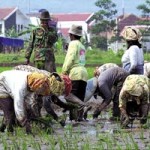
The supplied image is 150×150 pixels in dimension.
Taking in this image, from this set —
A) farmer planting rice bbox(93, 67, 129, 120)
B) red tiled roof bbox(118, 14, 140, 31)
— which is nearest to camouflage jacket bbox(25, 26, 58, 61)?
farmer planting rice bbox(93, 67, 129, 120)

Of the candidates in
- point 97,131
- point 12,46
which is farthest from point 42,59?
point 12,46

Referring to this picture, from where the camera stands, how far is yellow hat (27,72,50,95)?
864 cm

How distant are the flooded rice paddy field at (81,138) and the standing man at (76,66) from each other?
0.60 metres

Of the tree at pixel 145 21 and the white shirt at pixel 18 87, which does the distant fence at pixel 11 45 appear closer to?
the tree at pixel 145 21

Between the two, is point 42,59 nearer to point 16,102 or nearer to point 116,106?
point 116,106

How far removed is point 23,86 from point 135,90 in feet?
6.53

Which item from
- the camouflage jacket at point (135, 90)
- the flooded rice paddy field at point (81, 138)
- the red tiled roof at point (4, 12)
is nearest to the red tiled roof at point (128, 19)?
the red tiled roof at point (4, 12)

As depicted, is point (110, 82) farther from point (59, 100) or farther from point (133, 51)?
point (59, 100)

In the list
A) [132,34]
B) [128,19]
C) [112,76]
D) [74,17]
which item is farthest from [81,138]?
[74,17]

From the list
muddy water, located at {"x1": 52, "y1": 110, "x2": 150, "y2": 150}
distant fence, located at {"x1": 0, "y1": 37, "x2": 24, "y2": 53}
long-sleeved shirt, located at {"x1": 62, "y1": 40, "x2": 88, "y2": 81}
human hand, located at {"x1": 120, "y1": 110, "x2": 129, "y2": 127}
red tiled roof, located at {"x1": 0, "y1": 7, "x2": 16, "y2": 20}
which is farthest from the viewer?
red tiled roof, located at {"x1": 0, "y1": 7, "x2": 16, "y2": 20}

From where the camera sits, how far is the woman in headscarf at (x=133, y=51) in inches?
431

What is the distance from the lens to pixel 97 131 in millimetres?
9609

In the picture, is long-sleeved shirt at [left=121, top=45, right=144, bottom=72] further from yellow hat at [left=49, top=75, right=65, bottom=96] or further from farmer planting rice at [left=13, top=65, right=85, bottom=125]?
yellow hat at [left=49, top=75, right=65, bottom=96]

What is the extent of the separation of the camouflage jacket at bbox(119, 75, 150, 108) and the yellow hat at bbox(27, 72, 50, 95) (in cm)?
159
